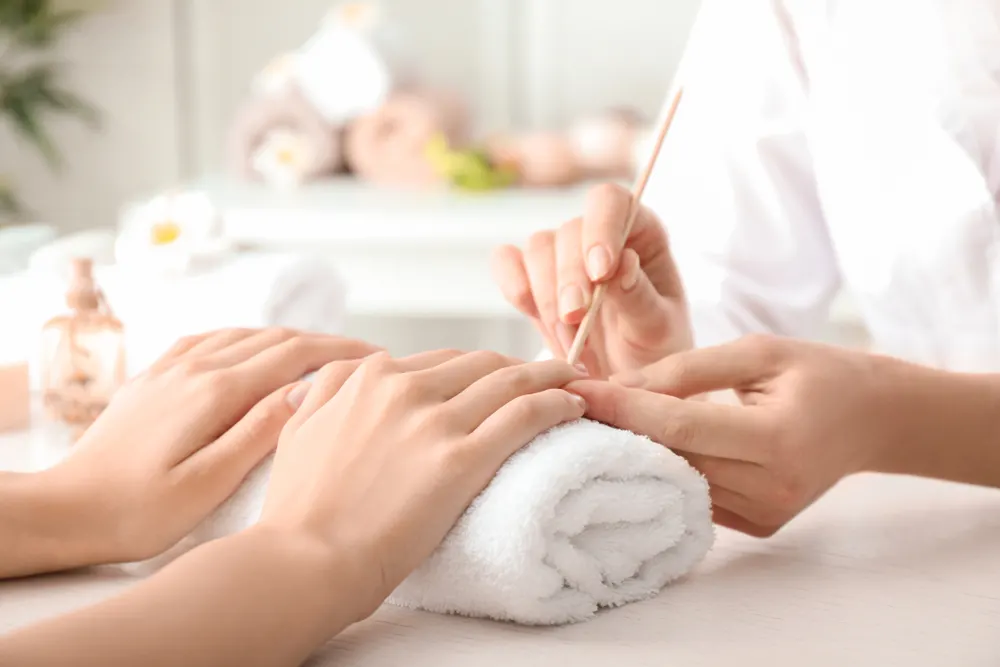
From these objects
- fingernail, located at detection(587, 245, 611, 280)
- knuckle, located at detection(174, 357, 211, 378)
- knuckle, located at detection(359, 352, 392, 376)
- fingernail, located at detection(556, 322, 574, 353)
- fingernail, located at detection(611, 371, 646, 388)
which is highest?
fingernail, located at detection(587, 245, 611, 280)

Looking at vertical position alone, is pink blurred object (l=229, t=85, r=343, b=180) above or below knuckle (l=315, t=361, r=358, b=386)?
above

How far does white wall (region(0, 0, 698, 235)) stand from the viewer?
2420 mm

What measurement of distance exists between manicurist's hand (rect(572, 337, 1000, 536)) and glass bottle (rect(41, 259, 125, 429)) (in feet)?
1.35

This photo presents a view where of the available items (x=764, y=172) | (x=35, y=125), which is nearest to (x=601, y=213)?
(x=764, y=172)

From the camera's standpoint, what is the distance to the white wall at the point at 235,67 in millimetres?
2420

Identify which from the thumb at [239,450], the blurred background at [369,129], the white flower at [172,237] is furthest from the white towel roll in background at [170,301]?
the blurred background at [369,129]

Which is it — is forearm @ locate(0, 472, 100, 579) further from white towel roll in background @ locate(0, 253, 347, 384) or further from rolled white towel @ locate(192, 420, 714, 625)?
white towel roll in background @ locate(0, 253, 347, 384)

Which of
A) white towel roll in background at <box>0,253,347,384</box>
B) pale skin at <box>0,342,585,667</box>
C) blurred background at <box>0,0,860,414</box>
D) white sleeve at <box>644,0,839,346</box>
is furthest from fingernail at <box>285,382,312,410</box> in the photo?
blurred background at <box>0,0,860,414</box>

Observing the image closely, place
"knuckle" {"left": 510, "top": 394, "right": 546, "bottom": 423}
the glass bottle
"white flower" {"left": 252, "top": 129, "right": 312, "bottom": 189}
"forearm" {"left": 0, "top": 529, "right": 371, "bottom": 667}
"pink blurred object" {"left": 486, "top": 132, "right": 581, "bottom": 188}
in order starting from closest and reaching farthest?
1. "forearm" {"left": 0, "top": 529, "right": 371, "bottom": 667}
2. "knuckle" {"left": 510, "top": 394, "right": 546, "bottom": 423}
3. the glass bottle
4. "pink blurred object" {"left": 486, "top": 132, "right": 581, "bottom": 188}
5. "white flower" {"left": 252, "top": 129, "right": 312, "bottom": 189}

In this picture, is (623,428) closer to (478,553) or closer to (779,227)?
(478,553)

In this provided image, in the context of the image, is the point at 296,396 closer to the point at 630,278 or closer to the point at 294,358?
the point at 294,358

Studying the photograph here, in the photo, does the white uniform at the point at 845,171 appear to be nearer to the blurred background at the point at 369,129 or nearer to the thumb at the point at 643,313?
the thumb at the point at 643,313

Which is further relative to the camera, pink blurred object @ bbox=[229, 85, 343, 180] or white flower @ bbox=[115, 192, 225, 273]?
pink blurred object @ bbox=[229, 85, 343, 180]

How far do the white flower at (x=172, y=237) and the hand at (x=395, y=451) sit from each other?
470 mm
